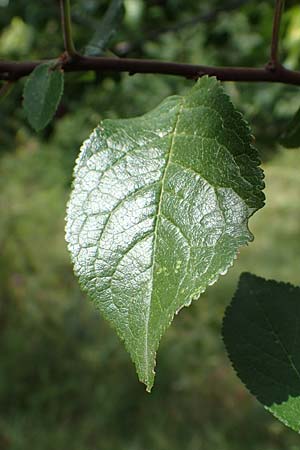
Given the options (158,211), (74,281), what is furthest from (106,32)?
(74,281)

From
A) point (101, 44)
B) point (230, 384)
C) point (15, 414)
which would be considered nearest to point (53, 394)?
point (15, 414)

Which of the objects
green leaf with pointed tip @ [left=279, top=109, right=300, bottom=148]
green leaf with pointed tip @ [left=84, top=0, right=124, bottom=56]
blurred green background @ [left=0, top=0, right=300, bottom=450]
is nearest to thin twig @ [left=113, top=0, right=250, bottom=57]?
blurred green background @ [left=0, top=0, right=300, bottom=450]

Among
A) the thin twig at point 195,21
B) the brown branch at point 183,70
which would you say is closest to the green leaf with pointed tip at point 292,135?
the brown branch at point 183,70

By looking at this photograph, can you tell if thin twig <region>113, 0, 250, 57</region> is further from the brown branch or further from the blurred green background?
the brown branch

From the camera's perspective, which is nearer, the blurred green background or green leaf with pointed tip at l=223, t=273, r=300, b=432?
green leaf with pointed tip at l=223, t=273, r=300, b=432

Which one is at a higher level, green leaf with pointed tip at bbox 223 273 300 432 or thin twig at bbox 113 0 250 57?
thin twig at bbox 113 0 250 57
